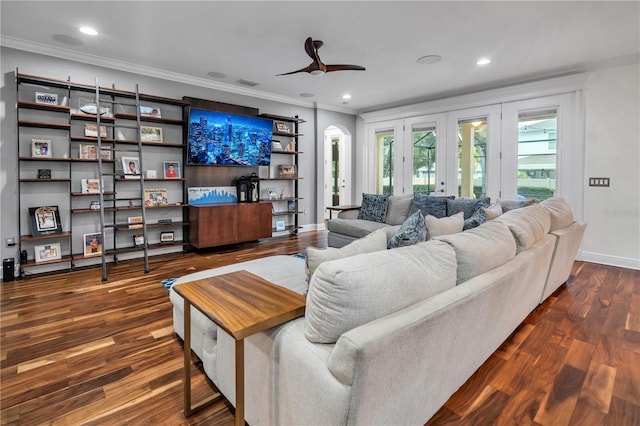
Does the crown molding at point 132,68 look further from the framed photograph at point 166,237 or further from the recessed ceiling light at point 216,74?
the framed photograph at point 166,237

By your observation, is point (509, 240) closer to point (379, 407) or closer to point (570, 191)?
point (379, 407)

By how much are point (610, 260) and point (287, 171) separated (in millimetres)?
5053

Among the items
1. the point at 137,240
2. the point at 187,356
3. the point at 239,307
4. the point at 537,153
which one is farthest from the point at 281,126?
the point at 239,307

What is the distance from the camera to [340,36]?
3.45 m

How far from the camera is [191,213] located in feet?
16.0

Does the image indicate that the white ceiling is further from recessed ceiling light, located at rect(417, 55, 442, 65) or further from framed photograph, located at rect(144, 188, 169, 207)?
framed photograph, located at rect(144, 188, 169, 207)

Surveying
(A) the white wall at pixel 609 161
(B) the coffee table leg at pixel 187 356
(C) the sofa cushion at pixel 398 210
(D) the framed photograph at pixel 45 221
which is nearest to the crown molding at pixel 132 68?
(D) the framed photograph at pixel 45 221

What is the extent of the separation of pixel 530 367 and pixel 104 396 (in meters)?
2.44

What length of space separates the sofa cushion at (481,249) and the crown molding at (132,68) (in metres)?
4.61

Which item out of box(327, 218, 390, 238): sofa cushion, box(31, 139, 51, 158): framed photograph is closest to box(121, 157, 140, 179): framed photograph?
box(31, 139, 51, 158): framed photograph

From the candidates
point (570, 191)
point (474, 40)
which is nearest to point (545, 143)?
point (570, 191)

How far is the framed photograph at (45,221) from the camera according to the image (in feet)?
12.1

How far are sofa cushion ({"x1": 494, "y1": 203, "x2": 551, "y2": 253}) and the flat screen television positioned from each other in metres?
4.12

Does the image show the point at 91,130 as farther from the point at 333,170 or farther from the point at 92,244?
the point at 333,170
